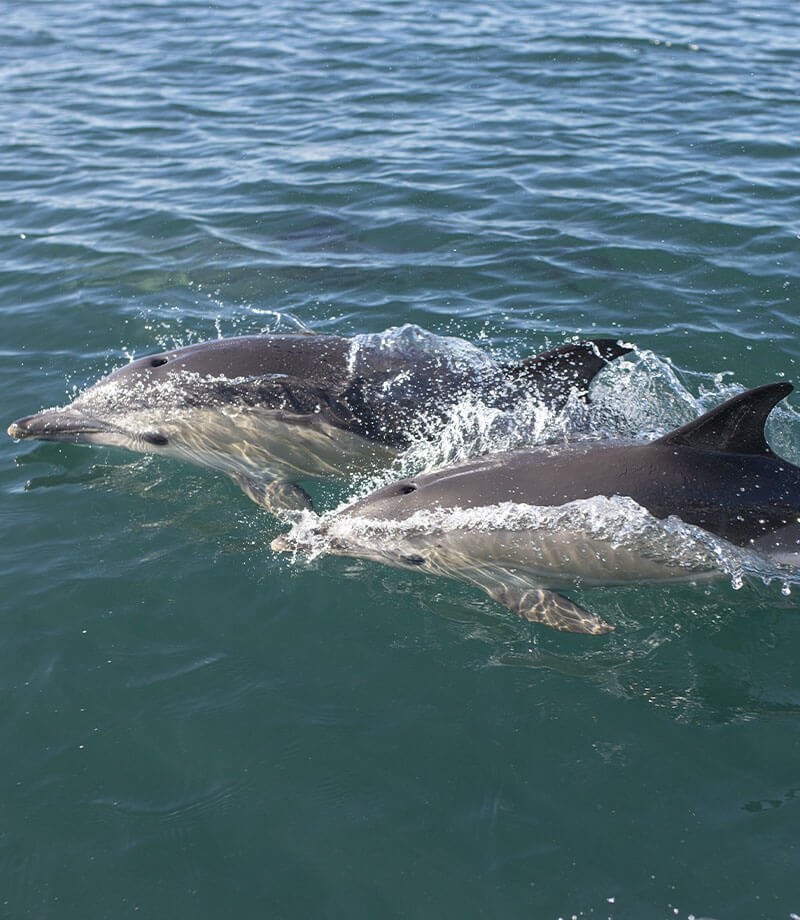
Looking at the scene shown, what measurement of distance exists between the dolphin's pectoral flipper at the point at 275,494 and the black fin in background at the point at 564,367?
6.82 ft

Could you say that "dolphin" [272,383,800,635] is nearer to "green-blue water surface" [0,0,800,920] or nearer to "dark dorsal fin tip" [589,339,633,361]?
"green-blue water surface" [0,0,800,920]

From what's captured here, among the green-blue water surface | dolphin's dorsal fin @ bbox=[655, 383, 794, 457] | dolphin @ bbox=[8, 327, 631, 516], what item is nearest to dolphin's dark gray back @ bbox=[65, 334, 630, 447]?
dolphin @ bbox=[8, 327, 631, 516]

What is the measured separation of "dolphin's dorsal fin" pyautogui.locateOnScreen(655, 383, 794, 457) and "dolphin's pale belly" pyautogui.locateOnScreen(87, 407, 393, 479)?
2731mm

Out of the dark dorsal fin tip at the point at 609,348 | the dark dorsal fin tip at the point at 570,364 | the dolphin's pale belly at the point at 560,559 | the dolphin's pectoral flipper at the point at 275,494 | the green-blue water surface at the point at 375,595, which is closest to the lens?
the green-blue water surface at the point at 375,595

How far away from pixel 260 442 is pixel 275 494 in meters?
0.55

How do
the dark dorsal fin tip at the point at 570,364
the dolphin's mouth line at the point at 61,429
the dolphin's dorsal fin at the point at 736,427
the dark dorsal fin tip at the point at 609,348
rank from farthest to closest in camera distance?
the dolphin's mouth line at the point at 61,429 < the dark dorsal fin tip at the point at 570,364 < the dark dorsal fin tip at the point at 609,348 < the dolphin's dorsal fin at the point at 736,427

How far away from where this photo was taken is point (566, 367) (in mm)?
7895

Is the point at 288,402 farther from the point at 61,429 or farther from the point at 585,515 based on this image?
the point at 585,515

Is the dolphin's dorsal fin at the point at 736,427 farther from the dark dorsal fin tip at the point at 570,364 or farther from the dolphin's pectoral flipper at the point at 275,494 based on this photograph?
the dolphin's pectoral flipper at the point at 275,494

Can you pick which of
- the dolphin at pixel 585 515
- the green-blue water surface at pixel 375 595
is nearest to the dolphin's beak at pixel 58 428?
the green-blue water surface at pixel 375 595

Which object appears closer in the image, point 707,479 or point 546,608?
point 707,479

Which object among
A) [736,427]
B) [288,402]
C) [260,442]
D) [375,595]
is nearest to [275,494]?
[260,442]

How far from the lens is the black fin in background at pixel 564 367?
306 inches

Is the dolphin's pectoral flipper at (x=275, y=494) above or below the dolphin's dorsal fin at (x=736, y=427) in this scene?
below
